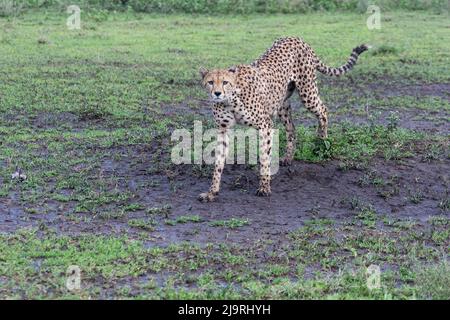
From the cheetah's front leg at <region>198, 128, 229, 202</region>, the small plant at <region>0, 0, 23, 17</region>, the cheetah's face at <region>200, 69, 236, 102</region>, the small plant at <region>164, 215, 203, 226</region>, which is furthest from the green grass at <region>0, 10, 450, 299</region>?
the cheetah's face at <region>200, 69, 236, 102</region>

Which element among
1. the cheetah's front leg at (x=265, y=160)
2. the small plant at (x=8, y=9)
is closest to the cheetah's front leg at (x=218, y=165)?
the cheetah's front leg at (x=265, y=160)

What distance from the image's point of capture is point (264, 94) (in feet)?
28.0

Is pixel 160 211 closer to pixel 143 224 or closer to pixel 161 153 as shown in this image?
pixel 143 224

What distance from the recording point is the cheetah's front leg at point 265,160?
330 inches

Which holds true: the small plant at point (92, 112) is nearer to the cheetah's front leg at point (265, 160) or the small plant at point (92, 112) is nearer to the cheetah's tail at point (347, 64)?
the cheetah's tail at point (347, 64)

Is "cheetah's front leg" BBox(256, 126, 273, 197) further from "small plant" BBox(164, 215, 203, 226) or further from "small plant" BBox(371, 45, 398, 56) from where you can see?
"small plant" BBox(371, 45, 398, 56)

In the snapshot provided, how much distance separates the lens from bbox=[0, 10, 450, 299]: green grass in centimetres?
628

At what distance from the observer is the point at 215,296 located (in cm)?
587

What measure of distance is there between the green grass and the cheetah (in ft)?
1.64

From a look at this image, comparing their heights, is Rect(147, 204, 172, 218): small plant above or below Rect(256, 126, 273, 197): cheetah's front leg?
below

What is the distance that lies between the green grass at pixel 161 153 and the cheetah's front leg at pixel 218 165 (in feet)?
1.47

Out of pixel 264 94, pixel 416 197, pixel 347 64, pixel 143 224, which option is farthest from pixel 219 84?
pixel 347 64

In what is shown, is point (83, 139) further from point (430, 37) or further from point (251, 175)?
point (430, 37)
